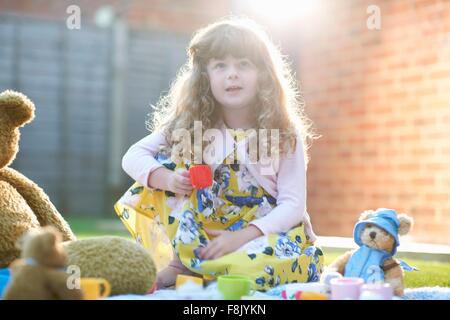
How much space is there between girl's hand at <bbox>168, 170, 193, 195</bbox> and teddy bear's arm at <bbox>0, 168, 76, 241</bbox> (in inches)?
12.8

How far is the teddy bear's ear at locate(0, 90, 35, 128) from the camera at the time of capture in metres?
1.84

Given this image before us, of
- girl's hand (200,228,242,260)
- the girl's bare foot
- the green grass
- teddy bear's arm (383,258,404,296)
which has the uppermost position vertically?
girl's hand (200,228,242,260)

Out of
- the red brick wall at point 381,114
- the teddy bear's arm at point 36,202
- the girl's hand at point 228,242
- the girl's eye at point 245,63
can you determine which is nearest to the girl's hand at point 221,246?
the girl's hand at point 228,242

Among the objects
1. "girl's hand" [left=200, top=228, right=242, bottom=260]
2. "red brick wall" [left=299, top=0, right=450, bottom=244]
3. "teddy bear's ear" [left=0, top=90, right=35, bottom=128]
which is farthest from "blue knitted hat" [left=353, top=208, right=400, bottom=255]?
"red brick wall" [left=299, top=0, right=450, bottom=244]

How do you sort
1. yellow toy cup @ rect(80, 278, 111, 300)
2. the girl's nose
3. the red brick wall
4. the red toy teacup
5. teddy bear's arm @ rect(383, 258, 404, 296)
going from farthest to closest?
the red brick wall < the girl's nose < the red toy teacup < teddy bear's arm @ rect(383, 258, 404, 296) < yellow toy cup @ rect(80, 278, 111, 300)

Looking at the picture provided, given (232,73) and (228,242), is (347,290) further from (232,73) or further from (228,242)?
(232,73)

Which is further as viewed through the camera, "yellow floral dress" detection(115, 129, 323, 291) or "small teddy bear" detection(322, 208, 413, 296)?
"yellow floral dress" detection(115, 129, 323, 291)

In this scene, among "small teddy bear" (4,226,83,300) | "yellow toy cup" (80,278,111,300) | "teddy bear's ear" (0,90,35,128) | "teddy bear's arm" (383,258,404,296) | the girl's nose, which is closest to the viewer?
"small teddy bear" (4,226,83,300)

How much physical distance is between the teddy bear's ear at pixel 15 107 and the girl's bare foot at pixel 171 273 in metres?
0.56

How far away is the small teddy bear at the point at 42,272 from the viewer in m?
1.20

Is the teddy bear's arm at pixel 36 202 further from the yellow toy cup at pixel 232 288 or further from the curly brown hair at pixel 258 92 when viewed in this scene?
the yellow toy cup at pixel 232 288

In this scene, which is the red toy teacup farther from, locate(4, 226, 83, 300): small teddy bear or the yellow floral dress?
locate(4, 226, 83, 300): small teddy bear

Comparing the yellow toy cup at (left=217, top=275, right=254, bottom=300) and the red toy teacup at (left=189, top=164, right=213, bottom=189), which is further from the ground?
the red toy teacup at (left=189, top=164, right=213, bottom=189)
